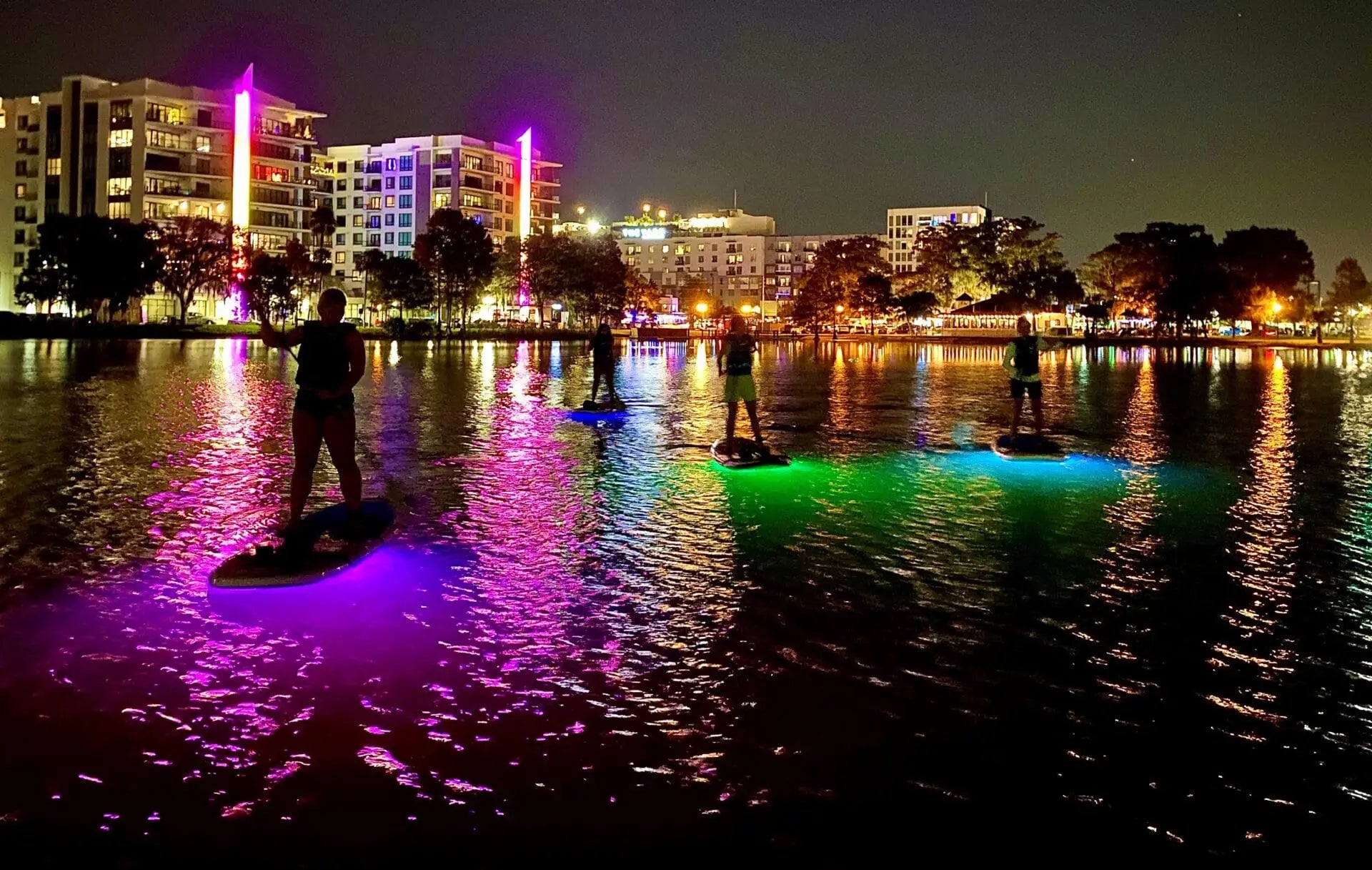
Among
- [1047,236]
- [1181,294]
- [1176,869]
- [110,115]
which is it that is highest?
[110,115]

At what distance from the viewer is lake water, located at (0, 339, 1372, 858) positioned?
17.4 ft

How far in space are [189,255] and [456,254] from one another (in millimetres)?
23116

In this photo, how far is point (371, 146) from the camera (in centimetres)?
16250

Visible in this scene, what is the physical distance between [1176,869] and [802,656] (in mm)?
3103

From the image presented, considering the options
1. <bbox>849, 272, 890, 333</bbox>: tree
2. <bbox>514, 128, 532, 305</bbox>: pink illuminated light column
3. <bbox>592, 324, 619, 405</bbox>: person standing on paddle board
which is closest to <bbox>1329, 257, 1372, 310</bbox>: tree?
<bbox>849, 272, 890, 333</bbox>: tree

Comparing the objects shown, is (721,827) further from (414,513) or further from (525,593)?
(414,513)

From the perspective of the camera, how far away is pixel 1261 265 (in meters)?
117

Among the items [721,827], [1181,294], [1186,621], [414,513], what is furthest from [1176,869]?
[1181,294]

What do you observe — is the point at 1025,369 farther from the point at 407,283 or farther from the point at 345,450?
the point at 407,283

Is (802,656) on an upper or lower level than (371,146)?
lower

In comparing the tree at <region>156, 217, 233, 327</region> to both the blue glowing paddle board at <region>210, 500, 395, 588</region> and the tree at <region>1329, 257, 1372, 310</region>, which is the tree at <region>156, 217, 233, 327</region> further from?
the tree at <region>1329, 257, 1372, 310</region>

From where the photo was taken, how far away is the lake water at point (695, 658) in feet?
17.4

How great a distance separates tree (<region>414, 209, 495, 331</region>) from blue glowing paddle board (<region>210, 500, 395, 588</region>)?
97337 millimetres

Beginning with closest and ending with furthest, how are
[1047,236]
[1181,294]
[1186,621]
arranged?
[1186,621] → [1181,294] → [1047,236]
